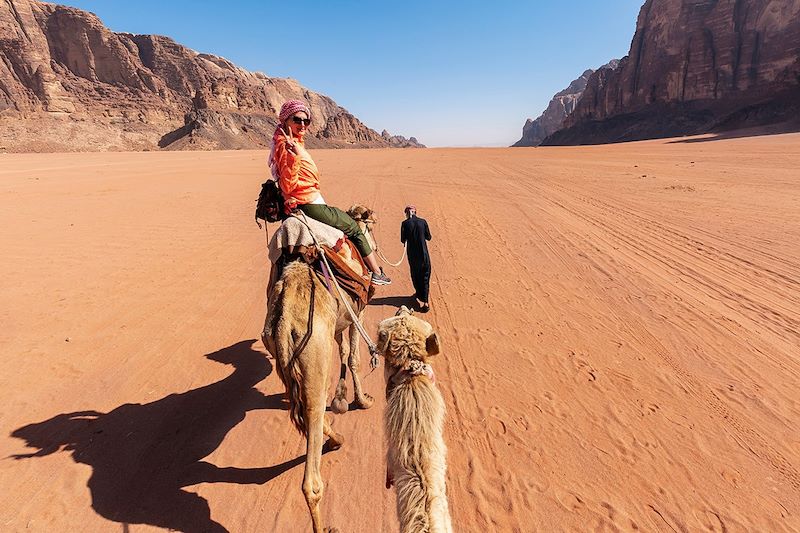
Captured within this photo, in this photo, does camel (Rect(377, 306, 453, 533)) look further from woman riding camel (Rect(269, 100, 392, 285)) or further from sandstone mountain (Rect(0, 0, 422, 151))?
sandstone mountain (Rect(0, 0, 422, 151))

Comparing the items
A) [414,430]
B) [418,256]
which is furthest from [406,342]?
[418,256]

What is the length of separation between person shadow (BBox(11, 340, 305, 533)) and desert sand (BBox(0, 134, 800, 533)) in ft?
0.08

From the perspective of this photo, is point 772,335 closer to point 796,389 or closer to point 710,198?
point 796,389

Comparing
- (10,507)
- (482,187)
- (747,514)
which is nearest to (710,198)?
(482,187)

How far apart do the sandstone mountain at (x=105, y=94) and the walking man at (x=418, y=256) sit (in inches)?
3737

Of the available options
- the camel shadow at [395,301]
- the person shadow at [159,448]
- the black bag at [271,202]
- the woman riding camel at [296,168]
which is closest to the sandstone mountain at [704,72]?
the camel shadow at [395,301]

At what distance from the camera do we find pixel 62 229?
13539mm

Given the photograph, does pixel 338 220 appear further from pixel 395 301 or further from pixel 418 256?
pixel 395 301

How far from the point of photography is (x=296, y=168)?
4.04 meters

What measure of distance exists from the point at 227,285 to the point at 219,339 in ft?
8.60

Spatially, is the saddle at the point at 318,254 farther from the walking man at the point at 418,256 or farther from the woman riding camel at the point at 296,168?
the walking man at the point at 418,256

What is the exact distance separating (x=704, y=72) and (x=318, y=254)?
123m

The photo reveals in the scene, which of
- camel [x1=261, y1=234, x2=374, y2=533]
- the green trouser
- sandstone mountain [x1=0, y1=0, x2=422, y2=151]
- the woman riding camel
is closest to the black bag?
the woman riding camel

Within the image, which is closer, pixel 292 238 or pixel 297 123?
pixel 292 238
